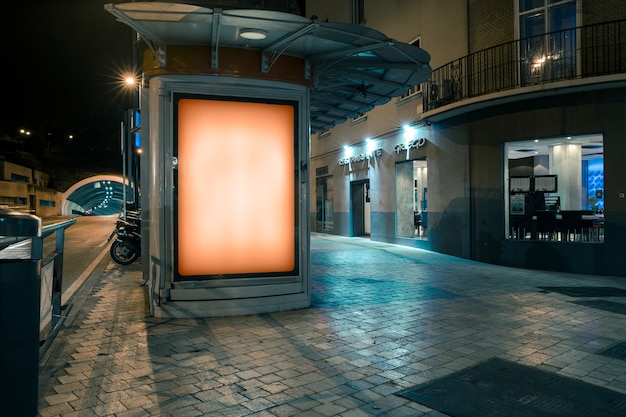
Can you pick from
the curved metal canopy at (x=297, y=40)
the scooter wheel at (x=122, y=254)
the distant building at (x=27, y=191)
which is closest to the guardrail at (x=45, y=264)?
the curved metal canopy at (x=297, y=40)

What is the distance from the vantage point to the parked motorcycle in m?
12.3

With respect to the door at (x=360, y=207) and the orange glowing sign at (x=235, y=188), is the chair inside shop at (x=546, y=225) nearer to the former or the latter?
the orange glowing sign at (x=235, y=188)

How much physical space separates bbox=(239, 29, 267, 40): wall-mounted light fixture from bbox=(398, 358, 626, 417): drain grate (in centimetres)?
453

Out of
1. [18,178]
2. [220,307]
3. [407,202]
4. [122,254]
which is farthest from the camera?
[18,178]

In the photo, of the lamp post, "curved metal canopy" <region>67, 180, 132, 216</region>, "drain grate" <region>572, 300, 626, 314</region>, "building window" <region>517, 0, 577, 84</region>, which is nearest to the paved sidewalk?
"drain grate" <region>572, 300, 626, 314</region>

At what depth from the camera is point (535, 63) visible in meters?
12.1

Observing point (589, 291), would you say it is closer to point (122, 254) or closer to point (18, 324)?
point (18, 324)

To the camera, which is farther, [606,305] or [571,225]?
[571,225]

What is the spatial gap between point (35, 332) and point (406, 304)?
5.77 meters

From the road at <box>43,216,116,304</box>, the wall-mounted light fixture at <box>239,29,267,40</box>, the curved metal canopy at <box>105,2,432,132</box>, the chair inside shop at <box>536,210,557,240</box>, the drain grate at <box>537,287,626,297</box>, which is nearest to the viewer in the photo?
the curved metal canopy at <box>105,2,432,132</box>

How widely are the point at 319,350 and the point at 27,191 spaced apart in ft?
154

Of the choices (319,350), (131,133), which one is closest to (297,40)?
(319,350)

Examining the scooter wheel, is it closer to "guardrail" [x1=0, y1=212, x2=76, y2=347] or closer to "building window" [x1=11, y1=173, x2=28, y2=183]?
"guardrail" [x1=0, y1=212, x2=76, y2=347]

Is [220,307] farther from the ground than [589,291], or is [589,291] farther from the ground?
[220,307]
